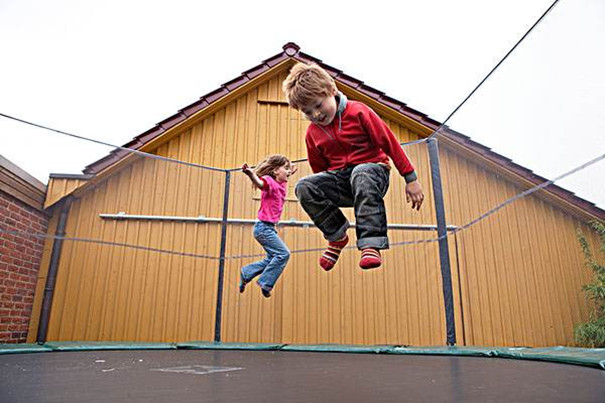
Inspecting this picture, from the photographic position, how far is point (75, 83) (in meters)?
11.3

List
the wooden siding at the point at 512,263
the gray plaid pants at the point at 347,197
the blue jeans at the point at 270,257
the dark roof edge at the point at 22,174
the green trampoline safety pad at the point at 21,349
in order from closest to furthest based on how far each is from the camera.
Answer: the gray plaid pants at the point at 347,197, the wooden siding at the point at 512,263, the green trampoline safety pad at the point at 21,349, the blue jeans at the point at 270,257, the dark roof edge at the point at 22,174

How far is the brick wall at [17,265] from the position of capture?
2762mm

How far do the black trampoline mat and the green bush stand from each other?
0.70 metres

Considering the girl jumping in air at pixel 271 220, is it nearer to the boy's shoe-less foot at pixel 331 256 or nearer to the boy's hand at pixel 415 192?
the boy's shoe-less foot at pixel 331 256

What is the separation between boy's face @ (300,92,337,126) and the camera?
1.62m

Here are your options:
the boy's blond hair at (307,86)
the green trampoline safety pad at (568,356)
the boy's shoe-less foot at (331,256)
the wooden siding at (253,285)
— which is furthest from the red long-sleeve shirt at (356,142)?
the wooden siding at (253,285)

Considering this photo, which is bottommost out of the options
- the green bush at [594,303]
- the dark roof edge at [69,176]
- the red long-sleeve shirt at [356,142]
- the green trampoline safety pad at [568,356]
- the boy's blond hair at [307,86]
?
the green trampoline safety pad at [568,356]

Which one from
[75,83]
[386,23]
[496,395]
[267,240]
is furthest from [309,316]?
[386,23]

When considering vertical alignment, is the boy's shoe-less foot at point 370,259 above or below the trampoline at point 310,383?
above

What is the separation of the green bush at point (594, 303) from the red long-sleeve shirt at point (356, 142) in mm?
1049

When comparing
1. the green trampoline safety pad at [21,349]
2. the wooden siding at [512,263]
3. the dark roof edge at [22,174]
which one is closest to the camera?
the wooden siding at [512,263]

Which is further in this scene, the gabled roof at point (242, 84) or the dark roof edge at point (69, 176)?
the gabled roof at point (242, 84)

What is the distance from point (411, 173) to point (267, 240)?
1240 millimetres

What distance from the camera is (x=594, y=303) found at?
2.06 meters
